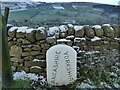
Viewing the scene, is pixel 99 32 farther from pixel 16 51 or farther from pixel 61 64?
pixel 16 51

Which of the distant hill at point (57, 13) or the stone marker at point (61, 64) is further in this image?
the distant hill at point (57, 13)

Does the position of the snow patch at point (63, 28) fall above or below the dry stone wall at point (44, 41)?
above

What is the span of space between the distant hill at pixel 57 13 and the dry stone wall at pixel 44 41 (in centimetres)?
13

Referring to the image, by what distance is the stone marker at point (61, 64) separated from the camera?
4.13 m

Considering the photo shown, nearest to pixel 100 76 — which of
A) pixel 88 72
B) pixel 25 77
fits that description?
pixel 88 72

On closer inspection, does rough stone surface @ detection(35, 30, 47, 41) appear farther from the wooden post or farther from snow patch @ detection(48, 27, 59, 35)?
the wooden post

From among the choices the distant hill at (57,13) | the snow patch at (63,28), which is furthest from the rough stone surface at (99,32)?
the snow patch at (63,28)

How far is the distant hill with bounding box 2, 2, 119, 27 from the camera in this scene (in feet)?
15.0

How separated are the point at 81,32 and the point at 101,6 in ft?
1.71

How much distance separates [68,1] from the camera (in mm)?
4516

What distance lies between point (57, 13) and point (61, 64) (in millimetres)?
871

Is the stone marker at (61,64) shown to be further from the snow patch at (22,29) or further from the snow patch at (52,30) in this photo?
the snow patch at (22,29)

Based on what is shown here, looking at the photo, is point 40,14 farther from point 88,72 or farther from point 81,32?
point 88,72

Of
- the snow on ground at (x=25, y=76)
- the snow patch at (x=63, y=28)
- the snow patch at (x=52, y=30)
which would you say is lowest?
the snow on ground at (x=25, y=76)
